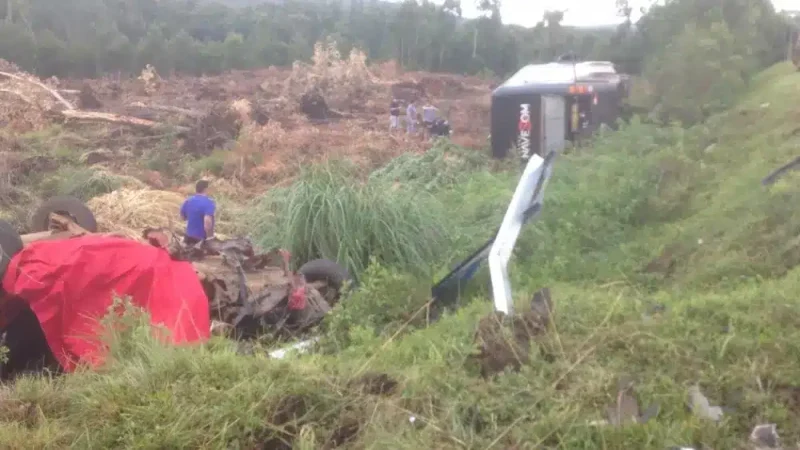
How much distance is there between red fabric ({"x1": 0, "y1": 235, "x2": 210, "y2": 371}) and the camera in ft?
17.0

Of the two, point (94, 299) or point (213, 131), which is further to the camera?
point (213, 131)

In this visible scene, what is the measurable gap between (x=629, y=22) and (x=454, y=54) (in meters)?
12.8

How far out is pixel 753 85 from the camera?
1838 cm

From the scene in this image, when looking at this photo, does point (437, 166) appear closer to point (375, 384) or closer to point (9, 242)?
point (9, 242)

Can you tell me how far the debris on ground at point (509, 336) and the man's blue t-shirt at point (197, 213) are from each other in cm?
500

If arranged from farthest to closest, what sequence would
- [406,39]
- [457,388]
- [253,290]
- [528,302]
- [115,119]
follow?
[406,39]
[115,119]
[253,290]
[528,302]
[457,388]

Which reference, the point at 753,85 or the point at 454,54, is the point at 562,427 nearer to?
the point at 753,85

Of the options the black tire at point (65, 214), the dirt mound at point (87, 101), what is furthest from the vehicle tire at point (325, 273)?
the dirt mound at point (87, 101)

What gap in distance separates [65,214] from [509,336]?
5.56 m

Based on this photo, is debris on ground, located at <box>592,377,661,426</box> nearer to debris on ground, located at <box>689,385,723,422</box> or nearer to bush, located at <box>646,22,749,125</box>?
debris on ground, located at <box>689,385,723,422</box>

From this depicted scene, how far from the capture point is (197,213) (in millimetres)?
8648

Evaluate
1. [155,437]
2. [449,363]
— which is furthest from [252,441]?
[449,363]

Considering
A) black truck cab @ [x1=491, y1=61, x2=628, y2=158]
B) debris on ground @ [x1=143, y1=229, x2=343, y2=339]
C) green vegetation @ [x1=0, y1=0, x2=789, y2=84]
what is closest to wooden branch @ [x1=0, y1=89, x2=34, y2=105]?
black truck cab @ [x1=491, y1=61, x2=628, y2=158]

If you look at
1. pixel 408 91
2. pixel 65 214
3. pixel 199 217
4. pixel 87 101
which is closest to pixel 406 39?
pixel 408 91
